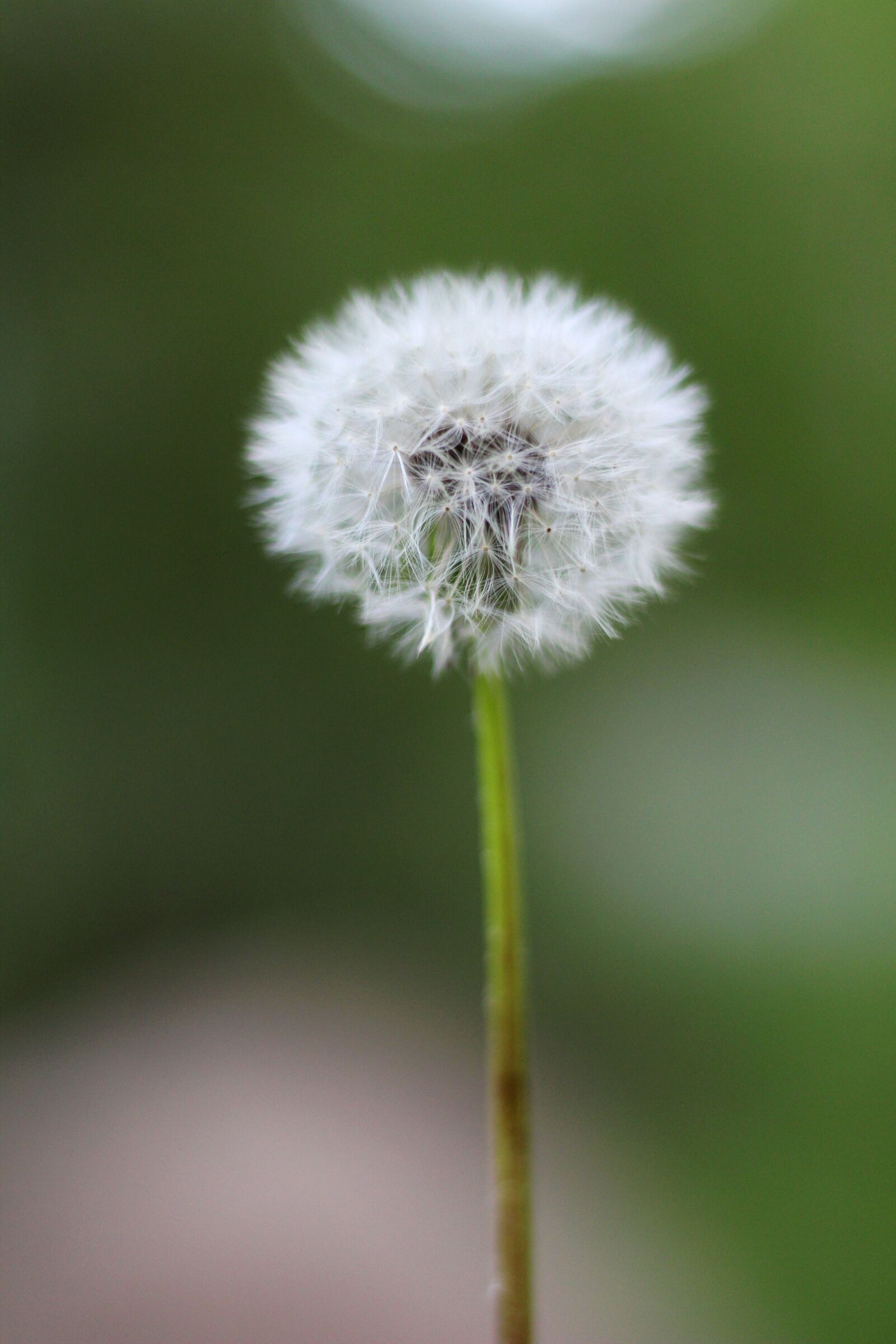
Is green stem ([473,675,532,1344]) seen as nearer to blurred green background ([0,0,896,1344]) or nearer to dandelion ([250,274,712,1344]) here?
dandelion ([250,274,712,1344])

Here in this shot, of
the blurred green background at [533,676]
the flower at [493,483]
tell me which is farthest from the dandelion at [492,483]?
the blurred green background at [533,676]

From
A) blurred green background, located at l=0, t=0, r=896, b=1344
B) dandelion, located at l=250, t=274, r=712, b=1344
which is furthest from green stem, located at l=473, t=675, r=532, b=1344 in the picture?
blurred green background, located at l=0, t=0, r=896, b=1344

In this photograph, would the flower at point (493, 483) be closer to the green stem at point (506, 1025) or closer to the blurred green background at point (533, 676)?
the green stem at point (506, 1025)

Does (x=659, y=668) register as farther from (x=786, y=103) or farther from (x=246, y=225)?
(x=246, y=225)

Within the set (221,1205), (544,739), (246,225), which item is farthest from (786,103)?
(221,1205)

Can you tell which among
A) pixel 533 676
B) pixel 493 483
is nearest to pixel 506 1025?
pixel 493 483

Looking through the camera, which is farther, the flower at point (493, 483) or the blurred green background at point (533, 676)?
the blurred green background at point (533, 676)

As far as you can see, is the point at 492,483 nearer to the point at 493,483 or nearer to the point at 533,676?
the point at 493,483
